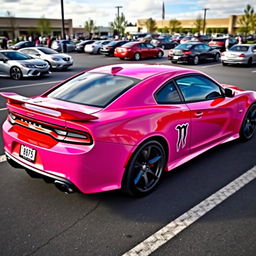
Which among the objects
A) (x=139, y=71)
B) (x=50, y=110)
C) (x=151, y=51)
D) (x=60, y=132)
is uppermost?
(x=139, y=71)

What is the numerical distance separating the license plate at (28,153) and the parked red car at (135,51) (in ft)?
65.0

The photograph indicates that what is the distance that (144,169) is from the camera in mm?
3527

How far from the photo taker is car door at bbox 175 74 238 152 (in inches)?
159

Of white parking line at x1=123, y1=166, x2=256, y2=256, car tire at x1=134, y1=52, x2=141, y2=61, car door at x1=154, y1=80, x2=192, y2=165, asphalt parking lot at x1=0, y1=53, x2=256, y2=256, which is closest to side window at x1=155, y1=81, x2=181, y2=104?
car door at x1=154, y1=80, x2=192, y2=165

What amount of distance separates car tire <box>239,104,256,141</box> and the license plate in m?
3.70

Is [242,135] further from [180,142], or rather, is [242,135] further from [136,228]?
[136,228]

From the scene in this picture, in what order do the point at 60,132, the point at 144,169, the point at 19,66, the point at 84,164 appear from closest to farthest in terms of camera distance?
the point at 84,164
the point at 60,132
the point at 144,169
the point at 19,66

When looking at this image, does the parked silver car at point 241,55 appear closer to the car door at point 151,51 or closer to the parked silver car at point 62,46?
the car door at point 151,51

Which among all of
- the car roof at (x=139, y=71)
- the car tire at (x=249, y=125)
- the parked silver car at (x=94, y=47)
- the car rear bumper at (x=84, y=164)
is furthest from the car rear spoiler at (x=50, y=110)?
the parked silver car at (x=94, y=47)

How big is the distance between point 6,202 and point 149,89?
214 centimetres

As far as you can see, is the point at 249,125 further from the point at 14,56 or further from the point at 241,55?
the point at 241,55

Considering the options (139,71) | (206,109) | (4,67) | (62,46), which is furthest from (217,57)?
(139,71)

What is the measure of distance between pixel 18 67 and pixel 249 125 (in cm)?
1059

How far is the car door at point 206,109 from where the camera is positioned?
4.04 m
